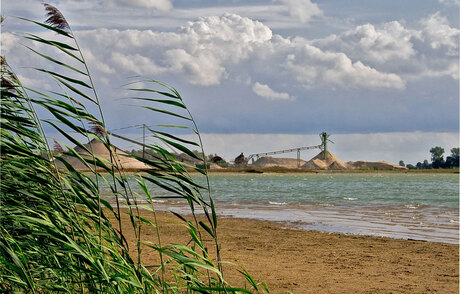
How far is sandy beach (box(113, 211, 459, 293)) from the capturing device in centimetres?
732

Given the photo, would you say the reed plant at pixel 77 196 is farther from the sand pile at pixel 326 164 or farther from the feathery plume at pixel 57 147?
the sand pile at pixel 326 164

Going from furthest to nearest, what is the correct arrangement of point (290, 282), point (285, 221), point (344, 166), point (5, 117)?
1. point (344, 166)
2. point (285, 221)
3. point (290, 282)
4. point (5, 117)

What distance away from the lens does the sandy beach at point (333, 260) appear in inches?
288

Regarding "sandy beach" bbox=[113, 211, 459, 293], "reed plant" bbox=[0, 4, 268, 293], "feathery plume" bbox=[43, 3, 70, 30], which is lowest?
"sandy beach" bbox=[113, 211, 459, 293]

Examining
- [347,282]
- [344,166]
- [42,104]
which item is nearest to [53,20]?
[42,104]

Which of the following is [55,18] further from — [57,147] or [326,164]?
[326,164]

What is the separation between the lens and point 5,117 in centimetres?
386

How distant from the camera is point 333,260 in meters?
9.34

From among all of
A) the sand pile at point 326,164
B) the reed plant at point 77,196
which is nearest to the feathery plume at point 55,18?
the reed plant at point 77,196

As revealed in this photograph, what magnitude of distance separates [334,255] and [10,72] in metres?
7.33

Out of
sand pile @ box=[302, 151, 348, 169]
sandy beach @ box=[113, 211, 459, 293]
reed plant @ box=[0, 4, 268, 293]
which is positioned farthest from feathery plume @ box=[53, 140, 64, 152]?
sand pile @ box=[302, 151, 348, 169]

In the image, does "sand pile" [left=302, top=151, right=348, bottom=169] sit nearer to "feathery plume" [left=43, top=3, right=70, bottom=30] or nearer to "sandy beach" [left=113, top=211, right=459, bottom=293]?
"sandy beach" [left=113, top=211, right=459, bottom=293]

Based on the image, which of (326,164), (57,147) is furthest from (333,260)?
(326,164)

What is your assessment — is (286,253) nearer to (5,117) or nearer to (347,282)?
(347,282)
